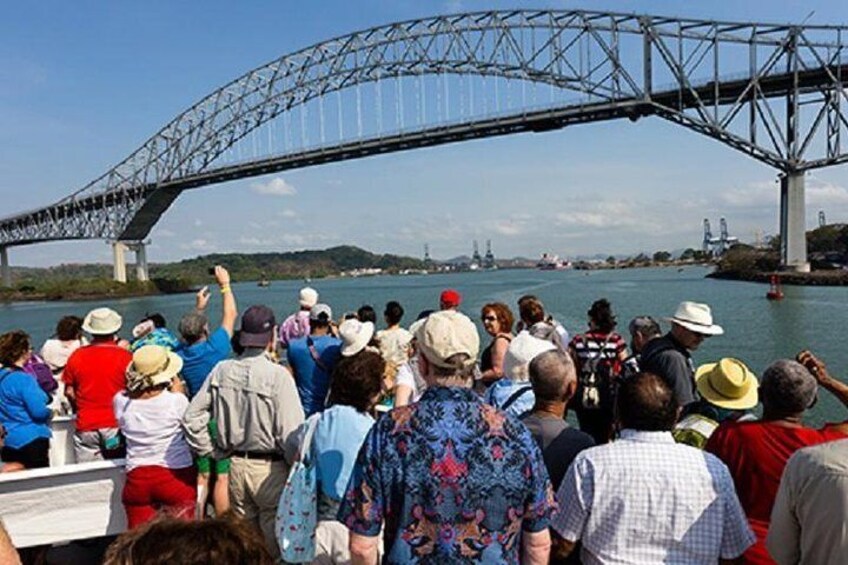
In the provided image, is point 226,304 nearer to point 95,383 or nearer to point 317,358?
point 317,358

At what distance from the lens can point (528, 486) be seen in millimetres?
1954

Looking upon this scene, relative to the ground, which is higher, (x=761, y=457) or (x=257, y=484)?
(x=761, y=457)

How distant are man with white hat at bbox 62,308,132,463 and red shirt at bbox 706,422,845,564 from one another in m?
3.47

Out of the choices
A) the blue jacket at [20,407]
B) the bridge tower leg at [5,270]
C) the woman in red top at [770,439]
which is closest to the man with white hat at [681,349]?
the woman in red top at [770,439]

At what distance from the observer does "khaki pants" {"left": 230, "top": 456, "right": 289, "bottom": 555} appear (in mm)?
3045

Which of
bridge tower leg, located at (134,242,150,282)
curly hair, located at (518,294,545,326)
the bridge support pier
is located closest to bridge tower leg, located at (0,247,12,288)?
bridge tower leg, located at (134,242,150,282)

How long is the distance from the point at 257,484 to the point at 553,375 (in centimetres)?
154

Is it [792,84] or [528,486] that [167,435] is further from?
[792,84]

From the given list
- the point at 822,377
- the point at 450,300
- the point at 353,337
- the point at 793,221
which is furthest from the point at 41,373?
the point at 793,221

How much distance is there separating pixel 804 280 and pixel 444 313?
51.0 meters

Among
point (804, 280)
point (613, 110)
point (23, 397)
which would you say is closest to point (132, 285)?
point (613, 110)

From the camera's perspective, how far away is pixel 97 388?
3.95 m

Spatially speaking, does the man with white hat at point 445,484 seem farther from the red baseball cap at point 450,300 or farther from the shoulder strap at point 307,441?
the red baseball cap at point 450,300

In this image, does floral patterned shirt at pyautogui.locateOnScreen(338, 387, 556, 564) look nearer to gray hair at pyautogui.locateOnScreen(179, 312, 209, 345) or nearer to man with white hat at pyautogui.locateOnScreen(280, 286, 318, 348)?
gray hair at pyautogui.locateOnScreen(179, 312, 209, 345)
